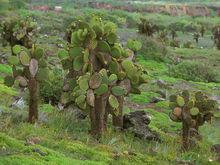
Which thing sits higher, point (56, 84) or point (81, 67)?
point (81, 67)

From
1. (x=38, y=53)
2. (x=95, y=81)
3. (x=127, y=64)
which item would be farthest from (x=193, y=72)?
(x=95, y=81)

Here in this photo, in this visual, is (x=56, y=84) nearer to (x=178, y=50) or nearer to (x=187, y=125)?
(x=187, y=125)

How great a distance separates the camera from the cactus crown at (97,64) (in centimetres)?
1006

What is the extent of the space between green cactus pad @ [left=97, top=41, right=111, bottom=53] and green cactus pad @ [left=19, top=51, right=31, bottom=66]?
4.41 ft

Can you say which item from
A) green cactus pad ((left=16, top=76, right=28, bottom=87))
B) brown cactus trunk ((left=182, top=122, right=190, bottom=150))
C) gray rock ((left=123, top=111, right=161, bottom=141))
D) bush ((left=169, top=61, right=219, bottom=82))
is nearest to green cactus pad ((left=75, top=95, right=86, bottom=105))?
green cactus pad ((left=16, top=76, right=28, bottom=87))

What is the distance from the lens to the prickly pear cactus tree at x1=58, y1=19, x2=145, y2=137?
33.0 feet

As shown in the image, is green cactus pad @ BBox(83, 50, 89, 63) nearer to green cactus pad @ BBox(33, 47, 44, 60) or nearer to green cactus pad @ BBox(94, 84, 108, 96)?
green cactus pad @ BBox(94, 84, 108, 96)

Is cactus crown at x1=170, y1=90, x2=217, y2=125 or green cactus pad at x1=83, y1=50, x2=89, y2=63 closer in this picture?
green cactus pad at x1=83, y1=50, x2=89, y2=63

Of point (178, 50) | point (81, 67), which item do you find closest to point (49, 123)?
point (81, 67)

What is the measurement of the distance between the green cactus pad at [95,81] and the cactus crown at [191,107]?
5.39ft

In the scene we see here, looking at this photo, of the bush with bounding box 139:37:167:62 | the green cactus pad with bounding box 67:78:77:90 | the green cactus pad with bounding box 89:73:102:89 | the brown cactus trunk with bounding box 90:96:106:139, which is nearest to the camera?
the green cactus pad with bounding box 89:73:102:89

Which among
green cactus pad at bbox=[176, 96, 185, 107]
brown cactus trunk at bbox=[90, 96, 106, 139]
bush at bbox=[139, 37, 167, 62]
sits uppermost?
green cactus pad at bbox=[176, 96, 185, 107]

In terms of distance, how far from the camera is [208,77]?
993 inches

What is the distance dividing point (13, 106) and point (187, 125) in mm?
3753
